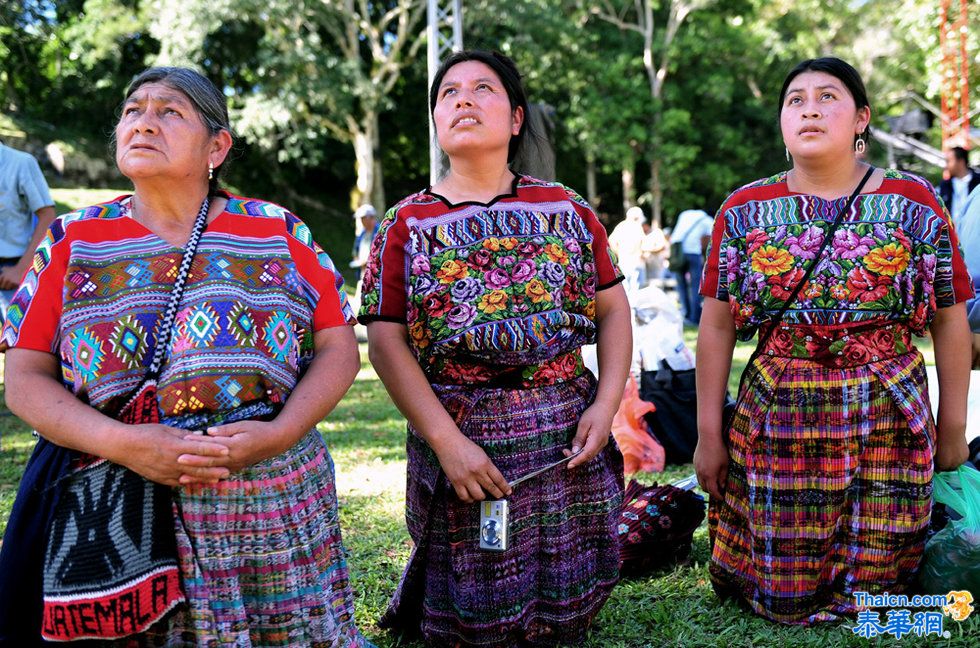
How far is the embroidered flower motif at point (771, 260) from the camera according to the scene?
2707 millimetres

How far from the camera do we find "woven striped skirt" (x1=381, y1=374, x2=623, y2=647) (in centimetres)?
253

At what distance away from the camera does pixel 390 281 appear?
247cm

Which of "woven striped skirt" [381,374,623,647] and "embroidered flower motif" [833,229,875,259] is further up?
"embroidered flower motif" [833,229,875,259]

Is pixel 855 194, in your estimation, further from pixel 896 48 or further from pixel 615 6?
pixel 896 48

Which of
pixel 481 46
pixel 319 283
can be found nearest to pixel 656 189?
pixel 481 46

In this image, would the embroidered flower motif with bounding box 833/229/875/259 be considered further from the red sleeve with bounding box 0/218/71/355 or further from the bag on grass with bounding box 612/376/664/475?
the bag on grass with bounding box 612/376/664/475

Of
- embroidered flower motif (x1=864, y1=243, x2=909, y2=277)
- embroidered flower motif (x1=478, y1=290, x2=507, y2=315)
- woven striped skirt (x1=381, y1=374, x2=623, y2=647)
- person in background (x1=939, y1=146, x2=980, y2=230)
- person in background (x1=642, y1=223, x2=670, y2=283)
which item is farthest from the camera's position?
person in background (x1=642, y1=223, x2=670, y2=283)

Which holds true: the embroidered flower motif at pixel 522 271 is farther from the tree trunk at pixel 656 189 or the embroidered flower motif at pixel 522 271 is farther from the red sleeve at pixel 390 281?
the tree trunk at pixel 656 189

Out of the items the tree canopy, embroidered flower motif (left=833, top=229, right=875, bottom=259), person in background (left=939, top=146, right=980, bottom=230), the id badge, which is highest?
the tree canopy

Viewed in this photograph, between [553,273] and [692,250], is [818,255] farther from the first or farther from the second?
[692,250]

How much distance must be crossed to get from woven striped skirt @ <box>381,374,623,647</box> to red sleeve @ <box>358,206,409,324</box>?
281mm

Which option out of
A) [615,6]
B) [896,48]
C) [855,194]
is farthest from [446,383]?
[896,48]

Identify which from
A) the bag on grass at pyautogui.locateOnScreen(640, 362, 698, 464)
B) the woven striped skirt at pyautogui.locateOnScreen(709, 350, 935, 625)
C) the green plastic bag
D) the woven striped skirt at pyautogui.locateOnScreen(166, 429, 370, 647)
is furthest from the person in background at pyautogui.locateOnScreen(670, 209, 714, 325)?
the woven striped skirt at pyautogui.locateOnScreen(166, 429, 370, 647)

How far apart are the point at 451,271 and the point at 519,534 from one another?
80 cm
